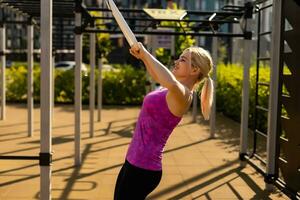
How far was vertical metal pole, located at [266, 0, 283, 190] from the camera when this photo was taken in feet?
19.9

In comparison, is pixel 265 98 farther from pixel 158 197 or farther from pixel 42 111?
pixel 42 111

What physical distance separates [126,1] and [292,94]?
179ft

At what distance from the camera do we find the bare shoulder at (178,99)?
2.70 meters

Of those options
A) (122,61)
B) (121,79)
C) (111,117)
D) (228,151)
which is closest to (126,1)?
(122,61)

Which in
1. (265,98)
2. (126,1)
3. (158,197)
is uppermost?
(126,1)

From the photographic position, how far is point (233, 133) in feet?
37.8

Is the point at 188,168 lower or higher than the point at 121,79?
lower

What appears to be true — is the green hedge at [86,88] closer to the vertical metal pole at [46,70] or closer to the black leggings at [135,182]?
the vertical metal pole at [46,70]

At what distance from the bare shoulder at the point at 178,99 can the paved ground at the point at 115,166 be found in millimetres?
3251

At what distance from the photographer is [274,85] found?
20.2 ft

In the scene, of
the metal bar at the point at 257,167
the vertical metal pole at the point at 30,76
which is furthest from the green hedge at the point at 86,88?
the metal bar at the point at 257,167

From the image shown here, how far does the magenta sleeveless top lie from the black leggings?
34 mm

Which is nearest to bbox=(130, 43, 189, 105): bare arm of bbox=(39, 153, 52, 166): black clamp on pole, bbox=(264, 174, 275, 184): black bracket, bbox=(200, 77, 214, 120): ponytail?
bbox=(200, 77, 214, 120): ponytail

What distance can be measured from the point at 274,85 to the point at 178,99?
12.2ft
